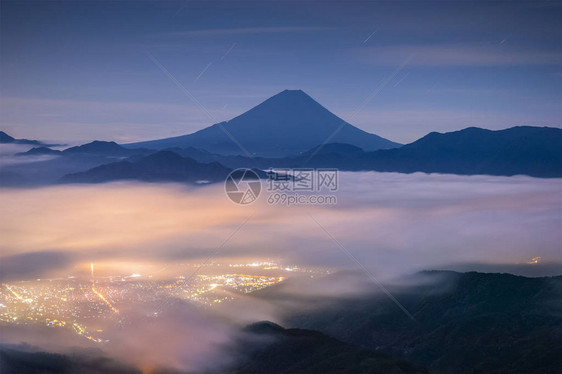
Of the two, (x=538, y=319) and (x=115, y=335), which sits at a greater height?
(x=538, y=319)

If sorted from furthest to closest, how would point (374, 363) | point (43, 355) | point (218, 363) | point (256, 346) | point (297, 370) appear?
point (256, 346)
point (218, 363)
point (297, 370)
point (374, 363)
point (43, 355)

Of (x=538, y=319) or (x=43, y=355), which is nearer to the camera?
(x=43, y=355)

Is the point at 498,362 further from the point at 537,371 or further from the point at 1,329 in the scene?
the point at 1,329

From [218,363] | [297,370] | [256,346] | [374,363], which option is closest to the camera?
[374,363]

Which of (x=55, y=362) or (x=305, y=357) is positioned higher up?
(x=55, y=362)

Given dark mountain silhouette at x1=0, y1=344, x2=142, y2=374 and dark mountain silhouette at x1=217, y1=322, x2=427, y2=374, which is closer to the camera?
dark mountain silhouette at x1=0, y1=344, x2=142, y2=374

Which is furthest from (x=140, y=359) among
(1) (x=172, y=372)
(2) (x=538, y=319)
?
(2) (x=538, y=319)

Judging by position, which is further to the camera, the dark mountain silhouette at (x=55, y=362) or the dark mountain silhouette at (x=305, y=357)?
the dark mountain silhouette at (x=305, y=357)

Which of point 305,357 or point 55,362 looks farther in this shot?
point 305,357
